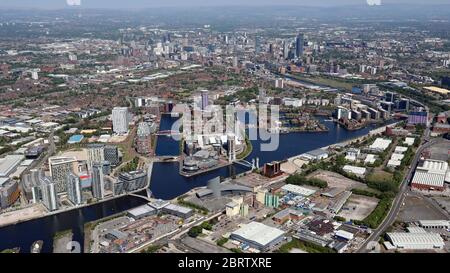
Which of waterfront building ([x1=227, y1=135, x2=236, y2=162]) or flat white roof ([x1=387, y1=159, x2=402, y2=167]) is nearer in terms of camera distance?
flat white roof ([x1=387, y1=159, x2=402, y2=167])

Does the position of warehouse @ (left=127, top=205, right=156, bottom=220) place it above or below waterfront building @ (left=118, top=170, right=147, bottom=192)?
below

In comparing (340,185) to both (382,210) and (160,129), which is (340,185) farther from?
(160,129)

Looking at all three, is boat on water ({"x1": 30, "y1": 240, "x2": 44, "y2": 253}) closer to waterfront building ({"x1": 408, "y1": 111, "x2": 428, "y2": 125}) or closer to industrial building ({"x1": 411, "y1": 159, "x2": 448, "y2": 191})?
industrial building ({"x1": 411, "y1": 159, "x2": 448, "y2": 191})

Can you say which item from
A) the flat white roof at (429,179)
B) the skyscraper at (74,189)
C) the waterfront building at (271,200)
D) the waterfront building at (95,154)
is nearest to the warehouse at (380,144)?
the flat white roof at (429,179)

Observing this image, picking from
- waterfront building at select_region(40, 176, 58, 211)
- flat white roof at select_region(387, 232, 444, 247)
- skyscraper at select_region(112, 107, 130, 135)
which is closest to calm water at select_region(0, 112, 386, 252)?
waterfront building at select_region(40, 176, 58, 211)

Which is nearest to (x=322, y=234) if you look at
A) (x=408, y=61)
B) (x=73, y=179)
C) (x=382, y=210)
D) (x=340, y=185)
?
(x=382, y=210)
